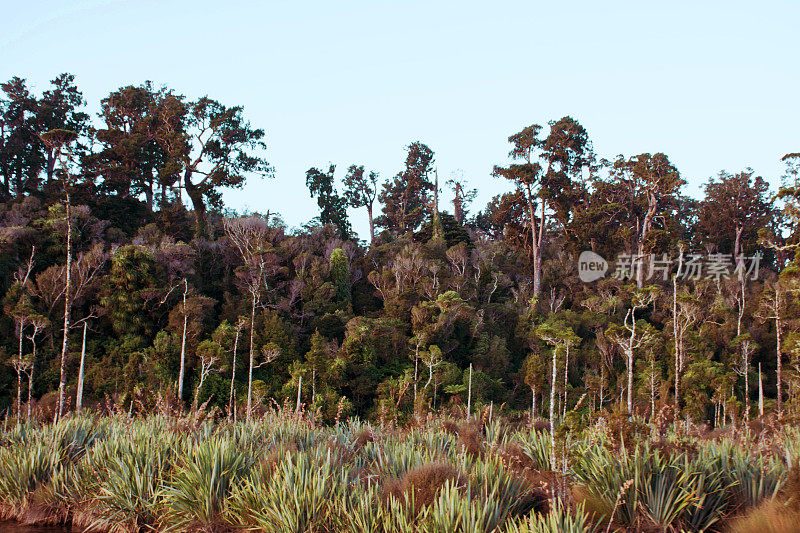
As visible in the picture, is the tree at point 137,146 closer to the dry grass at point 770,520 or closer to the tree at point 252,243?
the tree at point 252,243

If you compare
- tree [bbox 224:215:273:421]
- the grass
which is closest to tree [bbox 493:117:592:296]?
tree [bbox 224:215:273:421]

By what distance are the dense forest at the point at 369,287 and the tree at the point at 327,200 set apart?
0.54 ft

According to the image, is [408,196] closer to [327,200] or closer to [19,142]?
[327,200]

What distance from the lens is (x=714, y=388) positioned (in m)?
28.0

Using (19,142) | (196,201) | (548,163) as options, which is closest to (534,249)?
(548,163)

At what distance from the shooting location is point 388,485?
5777mm

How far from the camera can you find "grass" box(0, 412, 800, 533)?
16.6ft

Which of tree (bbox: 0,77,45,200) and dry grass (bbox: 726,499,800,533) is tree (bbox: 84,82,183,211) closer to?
tree (bbox: 0,77,45,200)

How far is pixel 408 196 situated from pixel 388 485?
43828 mm

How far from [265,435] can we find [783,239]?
150ft

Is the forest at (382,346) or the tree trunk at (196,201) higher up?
the tree trunk at (196,201)

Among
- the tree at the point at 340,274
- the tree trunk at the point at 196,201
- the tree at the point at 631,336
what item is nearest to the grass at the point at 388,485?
the tree at the point at 631,336

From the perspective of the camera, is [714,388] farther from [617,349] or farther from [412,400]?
[412,400]

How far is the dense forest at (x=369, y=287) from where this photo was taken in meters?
24.4
